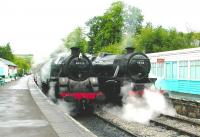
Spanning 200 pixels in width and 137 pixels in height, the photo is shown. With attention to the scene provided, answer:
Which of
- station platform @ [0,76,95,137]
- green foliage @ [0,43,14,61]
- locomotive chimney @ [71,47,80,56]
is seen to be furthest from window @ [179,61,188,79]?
green foliage @ [0,43,14,61]

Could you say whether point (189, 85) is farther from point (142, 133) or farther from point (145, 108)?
point (142, 133)

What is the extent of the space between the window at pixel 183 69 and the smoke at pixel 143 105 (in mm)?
4546

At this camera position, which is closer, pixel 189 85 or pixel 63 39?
pixel 189 85

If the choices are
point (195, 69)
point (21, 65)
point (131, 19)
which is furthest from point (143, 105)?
point (21, 65)

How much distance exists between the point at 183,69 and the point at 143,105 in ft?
20.8

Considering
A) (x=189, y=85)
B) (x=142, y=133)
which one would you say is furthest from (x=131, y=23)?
(x=142, y=133)

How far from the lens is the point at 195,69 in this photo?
1984 centimetres

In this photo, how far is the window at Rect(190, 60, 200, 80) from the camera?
19.5 meters

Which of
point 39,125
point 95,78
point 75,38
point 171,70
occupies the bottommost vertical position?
point 39,125

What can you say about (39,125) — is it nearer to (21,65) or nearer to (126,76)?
(126,76)

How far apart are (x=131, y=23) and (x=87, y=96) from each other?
137 ft

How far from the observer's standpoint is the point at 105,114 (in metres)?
16.7

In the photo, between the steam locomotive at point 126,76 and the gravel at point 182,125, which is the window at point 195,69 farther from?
the gravel at point 182,125

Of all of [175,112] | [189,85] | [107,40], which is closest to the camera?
[175,112]
